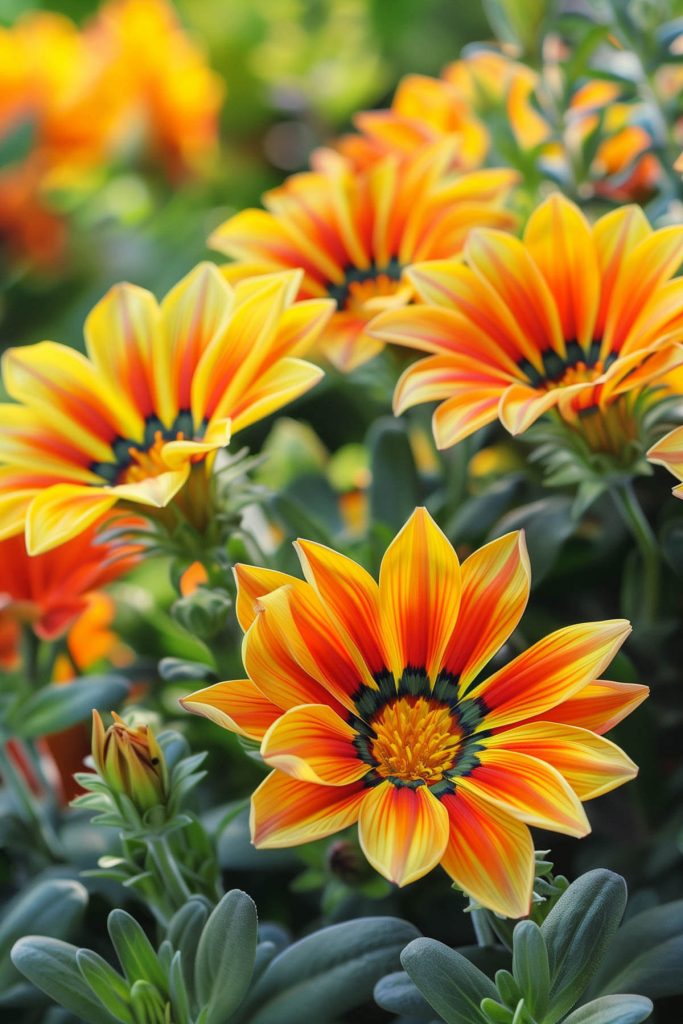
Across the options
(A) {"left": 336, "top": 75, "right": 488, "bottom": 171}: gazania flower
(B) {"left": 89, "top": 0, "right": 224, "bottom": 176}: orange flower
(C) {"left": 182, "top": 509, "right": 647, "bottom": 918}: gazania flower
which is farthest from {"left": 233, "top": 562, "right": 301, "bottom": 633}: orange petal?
(B) {"left": 89, "top": 0, "right": 224, "bottom": 176}: orange flower

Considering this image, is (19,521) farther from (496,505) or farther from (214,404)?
(496,505)

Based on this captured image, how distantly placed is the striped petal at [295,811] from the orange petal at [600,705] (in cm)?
8

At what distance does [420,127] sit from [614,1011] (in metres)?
0.57

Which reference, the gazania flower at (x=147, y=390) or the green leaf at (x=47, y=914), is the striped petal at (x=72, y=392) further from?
the green leaf at (x=47, y=914)

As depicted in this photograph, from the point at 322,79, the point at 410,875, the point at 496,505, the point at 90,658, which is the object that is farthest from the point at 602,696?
the point at 322,79

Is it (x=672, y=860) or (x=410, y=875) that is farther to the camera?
(x=672, y=860)

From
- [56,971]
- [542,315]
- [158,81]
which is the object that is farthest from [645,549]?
[158,81]

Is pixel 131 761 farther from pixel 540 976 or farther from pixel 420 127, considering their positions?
pixel 420 127

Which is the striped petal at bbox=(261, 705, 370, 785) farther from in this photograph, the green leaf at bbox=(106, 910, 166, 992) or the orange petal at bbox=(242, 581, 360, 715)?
the green leaf at bbox=(106, 910, 166, 992)

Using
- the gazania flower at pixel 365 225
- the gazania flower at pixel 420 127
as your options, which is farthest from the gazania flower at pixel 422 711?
the gazania flower at pixel 420 127

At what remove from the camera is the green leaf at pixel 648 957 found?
48 centimetres

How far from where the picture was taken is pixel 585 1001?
0.51 meters

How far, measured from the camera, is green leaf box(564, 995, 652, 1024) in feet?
1.37

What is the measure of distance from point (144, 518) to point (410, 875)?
246 mm
